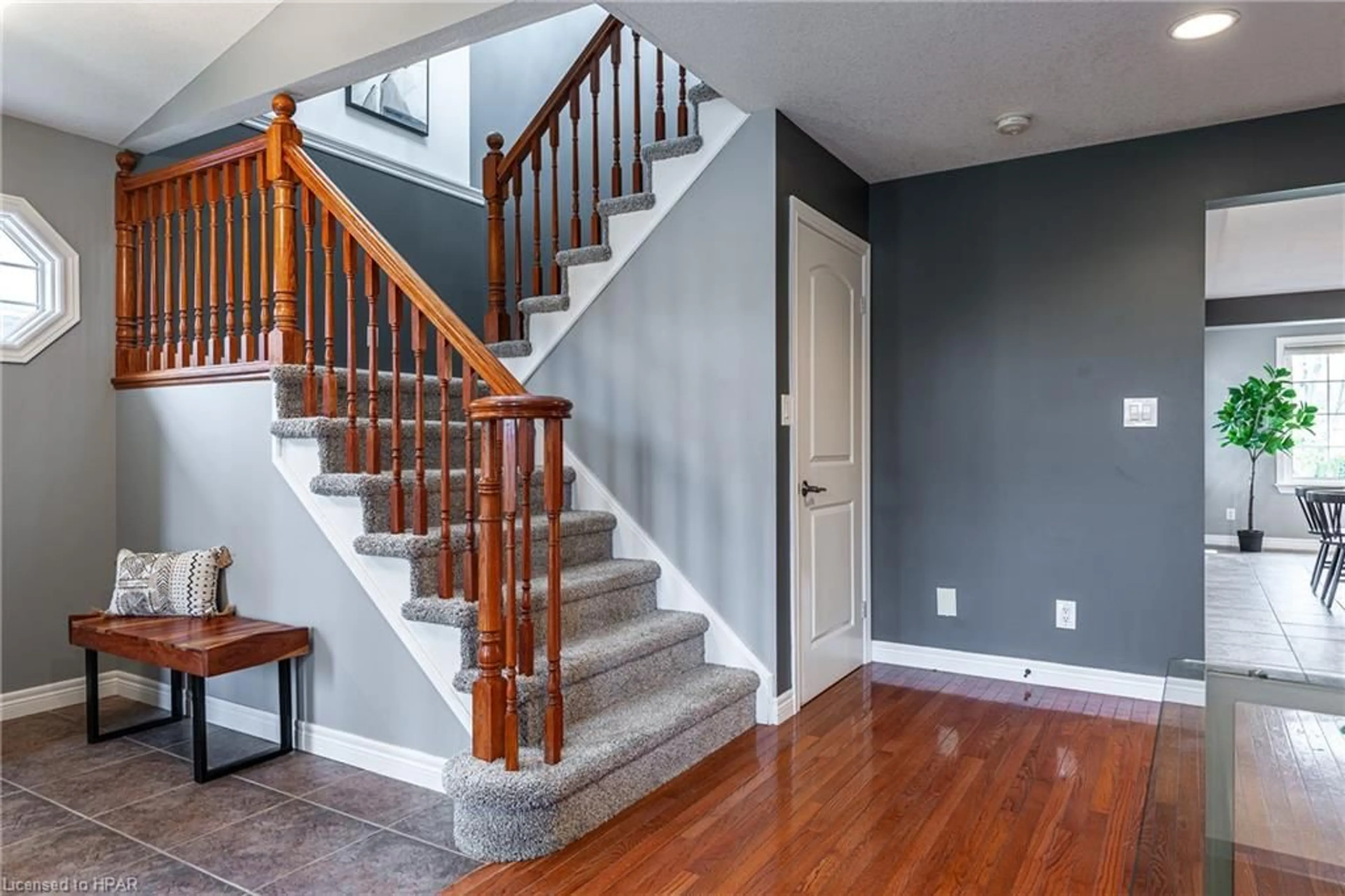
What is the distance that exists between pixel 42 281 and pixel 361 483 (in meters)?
1.91

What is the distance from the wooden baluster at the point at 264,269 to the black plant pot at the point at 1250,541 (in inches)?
360

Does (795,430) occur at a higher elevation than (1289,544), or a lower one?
higher

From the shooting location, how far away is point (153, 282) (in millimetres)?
3432

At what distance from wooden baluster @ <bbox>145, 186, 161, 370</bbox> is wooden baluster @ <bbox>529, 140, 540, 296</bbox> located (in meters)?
1.60

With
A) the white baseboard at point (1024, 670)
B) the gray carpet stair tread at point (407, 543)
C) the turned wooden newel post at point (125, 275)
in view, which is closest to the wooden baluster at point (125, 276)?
the turned wooden newel post at point (125, 275)

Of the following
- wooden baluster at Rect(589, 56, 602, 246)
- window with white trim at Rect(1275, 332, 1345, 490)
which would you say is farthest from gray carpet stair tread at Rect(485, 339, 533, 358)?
window with white trim at Rect(1275, 332, 1345, 490)

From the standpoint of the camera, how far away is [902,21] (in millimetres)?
2330

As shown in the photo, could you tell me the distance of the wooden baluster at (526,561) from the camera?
2.17m

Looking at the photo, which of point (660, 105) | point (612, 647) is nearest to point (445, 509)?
point (612, 647)

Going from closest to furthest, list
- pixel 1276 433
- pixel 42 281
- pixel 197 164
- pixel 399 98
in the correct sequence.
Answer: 1. pixel 197 164
2. pixel 42 281
3. pixel 399 98
4. pixel 1276 433

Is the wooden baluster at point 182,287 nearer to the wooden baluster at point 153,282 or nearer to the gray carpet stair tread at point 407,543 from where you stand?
the wooden baluster at point 153,282

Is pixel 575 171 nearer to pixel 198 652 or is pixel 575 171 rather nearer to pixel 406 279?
pixel 406 279

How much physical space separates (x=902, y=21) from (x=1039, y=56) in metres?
0.55

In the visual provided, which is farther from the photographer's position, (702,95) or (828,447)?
(828,447)
